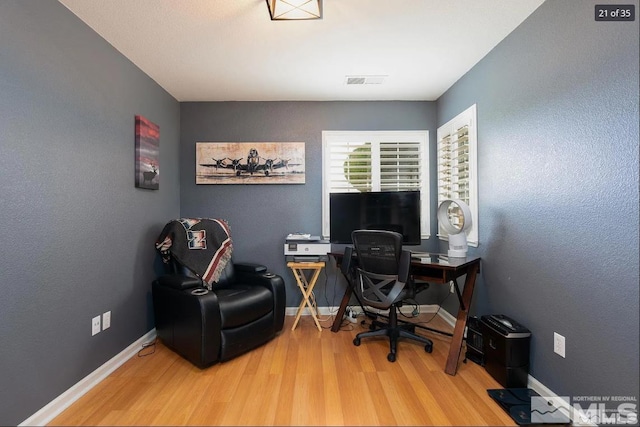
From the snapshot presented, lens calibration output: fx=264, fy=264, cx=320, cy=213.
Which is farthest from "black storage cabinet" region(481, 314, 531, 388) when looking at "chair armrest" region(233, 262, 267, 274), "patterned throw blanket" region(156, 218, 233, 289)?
"patterned throw blanket" region(156, 218, 233, 289)

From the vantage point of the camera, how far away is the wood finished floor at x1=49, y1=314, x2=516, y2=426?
1566 millimetres

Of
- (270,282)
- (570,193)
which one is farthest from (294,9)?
(270,282)

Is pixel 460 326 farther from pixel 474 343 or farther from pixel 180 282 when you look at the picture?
pixel 180 282

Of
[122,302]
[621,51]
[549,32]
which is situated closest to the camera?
[621,51]

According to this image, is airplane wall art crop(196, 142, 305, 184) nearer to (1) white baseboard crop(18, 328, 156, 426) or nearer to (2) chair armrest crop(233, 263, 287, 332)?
(2) chair armrest crop(233, 263, 287, 332)

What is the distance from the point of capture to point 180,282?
2207 millimetres

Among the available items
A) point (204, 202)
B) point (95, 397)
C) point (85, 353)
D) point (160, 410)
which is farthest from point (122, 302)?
point (204, 202)

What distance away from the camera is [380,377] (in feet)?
6.43

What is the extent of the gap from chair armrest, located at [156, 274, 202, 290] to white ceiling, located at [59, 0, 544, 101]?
190cm

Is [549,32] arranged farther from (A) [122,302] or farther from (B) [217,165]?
(A) [122,302]

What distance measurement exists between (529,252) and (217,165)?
3107 mm

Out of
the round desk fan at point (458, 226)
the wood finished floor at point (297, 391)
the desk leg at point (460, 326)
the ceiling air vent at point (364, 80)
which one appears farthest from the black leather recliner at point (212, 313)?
the ceiling air vent at point (364, 80)

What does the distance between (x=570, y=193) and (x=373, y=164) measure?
1916 millimetres

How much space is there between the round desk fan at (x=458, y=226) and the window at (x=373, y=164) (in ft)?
2.21
